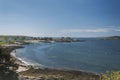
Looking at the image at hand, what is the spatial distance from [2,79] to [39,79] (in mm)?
12860

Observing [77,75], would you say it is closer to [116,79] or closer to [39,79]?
[39,79]

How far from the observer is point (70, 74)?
56062 mm

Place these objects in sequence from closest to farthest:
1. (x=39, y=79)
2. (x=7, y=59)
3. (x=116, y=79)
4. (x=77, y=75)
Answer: (x=116, y=79) < (x=7, y=59) < (x=39, y=79) < (x=77, y=75)

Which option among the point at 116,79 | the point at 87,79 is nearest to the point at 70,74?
the point at 87,79

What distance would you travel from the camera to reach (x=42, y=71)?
6041 cm

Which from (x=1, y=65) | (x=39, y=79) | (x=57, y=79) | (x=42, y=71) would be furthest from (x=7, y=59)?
(x=42, y=71)

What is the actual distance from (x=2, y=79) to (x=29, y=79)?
13445 millimetres

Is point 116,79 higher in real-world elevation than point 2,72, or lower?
higher

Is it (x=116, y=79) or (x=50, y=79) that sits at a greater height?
(x=116, y=79)

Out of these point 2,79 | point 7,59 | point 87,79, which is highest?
point 7,59

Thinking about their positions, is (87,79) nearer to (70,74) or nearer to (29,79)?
(70,74)

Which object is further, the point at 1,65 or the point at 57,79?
the point at 57,79

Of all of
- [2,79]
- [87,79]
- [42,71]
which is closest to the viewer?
[2,79]

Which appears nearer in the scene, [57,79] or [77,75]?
[57,79]
